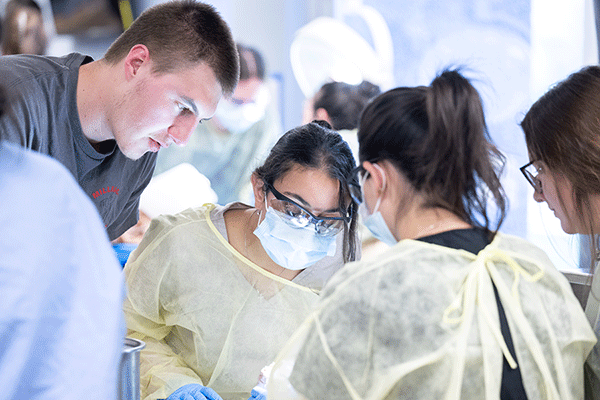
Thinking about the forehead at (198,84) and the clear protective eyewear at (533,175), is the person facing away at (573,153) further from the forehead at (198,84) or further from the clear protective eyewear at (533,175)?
the forehead at (198,84)

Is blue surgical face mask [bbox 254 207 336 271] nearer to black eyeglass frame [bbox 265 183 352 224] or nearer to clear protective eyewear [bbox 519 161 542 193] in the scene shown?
black eyeglass frame [bbox 265 183 352 224]

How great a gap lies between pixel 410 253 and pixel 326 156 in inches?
23.8

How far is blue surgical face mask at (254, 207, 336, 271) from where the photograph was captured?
1.46 meters

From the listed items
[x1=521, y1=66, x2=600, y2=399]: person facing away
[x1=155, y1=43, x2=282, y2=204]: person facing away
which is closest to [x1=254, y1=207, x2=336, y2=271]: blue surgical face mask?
[x1=521, y1=66, x2=600, y2=399]: person facing away

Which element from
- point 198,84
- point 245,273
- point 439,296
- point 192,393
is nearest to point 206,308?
point 245,273

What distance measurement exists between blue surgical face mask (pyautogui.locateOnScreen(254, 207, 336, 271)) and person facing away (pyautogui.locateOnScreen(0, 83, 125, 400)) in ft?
2.47

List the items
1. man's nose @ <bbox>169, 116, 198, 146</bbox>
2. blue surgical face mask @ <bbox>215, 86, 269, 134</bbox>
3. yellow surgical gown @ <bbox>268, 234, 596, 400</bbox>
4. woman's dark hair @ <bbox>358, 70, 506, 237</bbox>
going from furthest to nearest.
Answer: blue surgical face mask @ <bbox>215, 86, 269, 134</bbox>, man's nose @ <bbox>169, 116, 198, 146</bbox>, woman's dark hair @ <bbox>358, 70, 506, 237</bbox>, yellow surgical gown @ <bbox>268, 234, 596, 400</bbox>

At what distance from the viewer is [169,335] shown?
1522 mm

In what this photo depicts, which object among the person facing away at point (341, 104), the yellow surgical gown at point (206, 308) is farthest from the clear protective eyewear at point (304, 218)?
the person facing away at point (341, 104)

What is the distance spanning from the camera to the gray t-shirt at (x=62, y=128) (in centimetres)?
123

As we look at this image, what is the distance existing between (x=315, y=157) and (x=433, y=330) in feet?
2.32

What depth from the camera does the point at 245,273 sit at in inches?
60.3

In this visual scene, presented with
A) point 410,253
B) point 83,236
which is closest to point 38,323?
point 83,236

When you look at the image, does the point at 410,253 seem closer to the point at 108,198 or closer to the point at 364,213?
the point at 364,213
